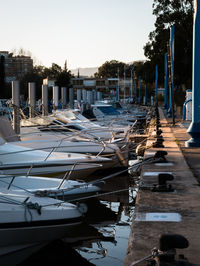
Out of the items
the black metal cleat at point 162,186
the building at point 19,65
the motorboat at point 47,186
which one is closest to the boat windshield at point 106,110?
the motorboat at point 47,186

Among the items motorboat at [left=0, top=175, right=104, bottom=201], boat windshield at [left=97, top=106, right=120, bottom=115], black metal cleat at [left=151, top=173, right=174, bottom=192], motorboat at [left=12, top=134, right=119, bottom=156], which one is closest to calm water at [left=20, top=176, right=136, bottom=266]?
black metal cleat at [left=151, top=173, right=174, bottom=192]

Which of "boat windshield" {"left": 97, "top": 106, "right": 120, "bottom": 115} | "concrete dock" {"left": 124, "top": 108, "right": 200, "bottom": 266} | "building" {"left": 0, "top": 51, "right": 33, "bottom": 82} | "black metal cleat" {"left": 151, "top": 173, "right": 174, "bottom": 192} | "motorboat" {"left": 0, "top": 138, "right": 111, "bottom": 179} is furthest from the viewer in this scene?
"building" {"left": 0, "top": 51, "right": 33, "bottom": 82}

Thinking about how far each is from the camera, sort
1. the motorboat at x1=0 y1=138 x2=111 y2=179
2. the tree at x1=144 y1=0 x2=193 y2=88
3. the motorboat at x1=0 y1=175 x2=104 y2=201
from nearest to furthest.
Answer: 1. the motorboat at x1=0 y1=175 x2=104 y2=201
2. the motorboat at x1=0 y1=138 x2=111 y2=179
3. the tree at x1=144 y1=0 x2=193 y2=88

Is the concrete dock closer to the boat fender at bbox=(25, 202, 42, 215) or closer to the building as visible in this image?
the boat fender at bbox=(25, 202, 42, 215)

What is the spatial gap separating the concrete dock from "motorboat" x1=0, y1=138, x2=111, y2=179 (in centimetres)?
159

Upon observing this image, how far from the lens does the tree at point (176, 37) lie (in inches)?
2368

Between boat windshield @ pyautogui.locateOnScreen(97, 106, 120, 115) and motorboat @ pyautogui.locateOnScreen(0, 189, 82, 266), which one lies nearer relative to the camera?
motorboat @ pyautogui.locateOnScreen(0, 189, 82, 266)

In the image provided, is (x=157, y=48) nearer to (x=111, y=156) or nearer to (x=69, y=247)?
(x=111, y=156)

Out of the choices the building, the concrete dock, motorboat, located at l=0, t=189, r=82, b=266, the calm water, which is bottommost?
the calm water

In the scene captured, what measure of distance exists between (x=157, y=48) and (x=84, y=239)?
58210 millimetres

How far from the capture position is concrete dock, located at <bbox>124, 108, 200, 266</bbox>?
5246mm

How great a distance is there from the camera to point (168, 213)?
21.9 feet

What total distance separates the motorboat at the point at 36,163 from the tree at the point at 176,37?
49179 millimetres

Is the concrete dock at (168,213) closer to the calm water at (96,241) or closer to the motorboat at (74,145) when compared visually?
the calm water at (96,241)
